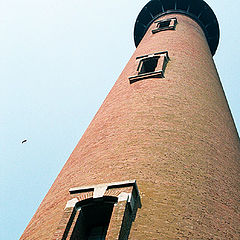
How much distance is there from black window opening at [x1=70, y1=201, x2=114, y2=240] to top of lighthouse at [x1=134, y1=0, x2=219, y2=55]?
46.4ft

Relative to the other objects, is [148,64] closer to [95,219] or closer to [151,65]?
[151,65]

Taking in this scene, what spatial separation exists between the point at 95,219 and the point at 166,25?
11905 mm

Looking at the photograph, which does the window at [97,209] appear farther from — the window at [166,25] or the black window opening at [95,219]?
the window at [166,25]

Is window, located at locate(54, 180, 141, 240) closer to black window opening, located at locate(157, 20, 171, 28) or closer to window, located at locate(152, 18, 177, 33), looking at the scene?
window, located at locate(152, 18, 177, 33)

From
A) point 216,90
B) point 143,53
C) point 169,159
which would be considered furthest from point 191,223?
point 143,53

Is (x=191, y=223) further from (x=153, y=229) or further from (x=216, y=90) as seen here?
(x=216, y=90)

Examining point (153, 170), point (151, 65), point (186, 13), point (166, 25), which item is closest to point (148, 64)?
point (151, 65)

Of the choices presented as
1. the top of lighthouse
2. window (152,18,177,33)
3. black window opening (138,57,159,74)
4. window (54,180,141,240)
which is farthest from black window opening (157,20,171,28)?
window (54,180,141,240)

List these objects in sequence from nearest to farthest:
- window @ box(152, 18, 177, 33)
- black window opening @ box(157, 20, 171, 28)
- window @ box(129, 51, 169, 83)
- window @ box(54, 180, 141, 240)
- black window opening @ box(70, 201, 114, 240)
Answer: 1. window @ box(54, 180, 141, 240)
2. black window opening @ box(70, 201, 114, 240)
3. window @ box(129, 51, 169, 83)
4. window @ box(152, 18, 177, 33)
5. black window opening @ box(157, 20, 171, 28)

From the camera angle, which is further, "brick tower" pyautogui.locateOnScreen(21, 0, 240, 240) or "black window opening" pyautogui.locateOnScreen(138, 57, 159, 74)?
"black window opening" pyautogui.locateOnScreen(138, 57, 159, 74)

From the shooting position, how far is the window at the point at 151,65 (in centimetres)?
1026

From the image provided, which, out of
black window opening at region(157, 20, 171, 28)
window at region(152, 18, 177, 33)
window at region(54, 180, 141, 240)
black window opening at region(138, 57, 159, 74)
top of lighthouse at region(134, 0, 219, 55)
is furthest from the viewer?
top of lighthouse at region(134, 0, 219, 55)

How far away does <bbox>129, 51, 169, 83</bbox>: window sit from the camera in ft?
33.6

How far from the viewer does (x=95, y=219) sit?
593 centimetres
